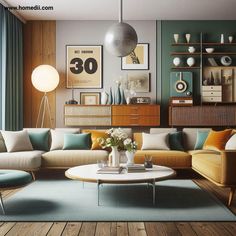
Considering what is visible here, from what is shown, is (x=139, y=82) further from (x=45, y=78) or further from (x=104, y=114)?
(x=45, y=78)

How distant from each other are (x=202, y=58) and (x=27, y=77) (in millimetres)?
3130

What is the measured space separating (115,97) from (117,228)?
12.3ft

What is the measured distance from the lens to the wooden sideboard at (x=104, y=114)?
20.6 feet

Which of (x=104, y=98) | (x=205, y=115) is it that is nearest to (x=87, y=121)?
(x=104, y=98)

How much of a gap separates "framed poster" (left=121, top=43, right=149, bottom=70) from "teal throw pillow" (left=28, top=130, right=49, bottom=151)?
1985mm

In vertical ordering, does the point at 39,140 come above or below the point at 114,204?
above

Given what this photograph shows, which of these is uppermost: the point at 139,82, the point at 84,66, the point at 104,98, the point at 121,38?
the point at 84,66

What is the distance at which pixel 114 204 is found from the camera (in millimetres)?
3627

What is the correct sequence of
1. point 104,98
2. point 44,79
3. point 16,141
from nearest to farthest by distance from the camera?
1. point 16,141
2. point 44,79
3. point 104,98

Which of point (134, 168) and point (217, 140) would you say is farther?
point (217, 140)

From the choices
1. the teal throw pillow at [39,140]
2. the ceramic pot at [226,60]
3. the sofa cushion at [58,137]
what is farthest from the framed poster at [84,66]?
the ceramic pot at [226,60]

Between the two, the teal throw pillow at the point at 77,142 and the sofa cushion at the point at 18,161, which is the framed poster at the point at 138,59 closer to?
the teal throw pillow at the point at 77,142

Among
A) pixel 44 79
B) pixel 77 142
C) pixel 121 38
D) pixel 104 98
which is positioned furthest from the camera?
pixel 104 98

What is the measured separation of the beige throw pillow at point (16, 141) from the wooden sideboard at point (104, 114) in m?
1.10
